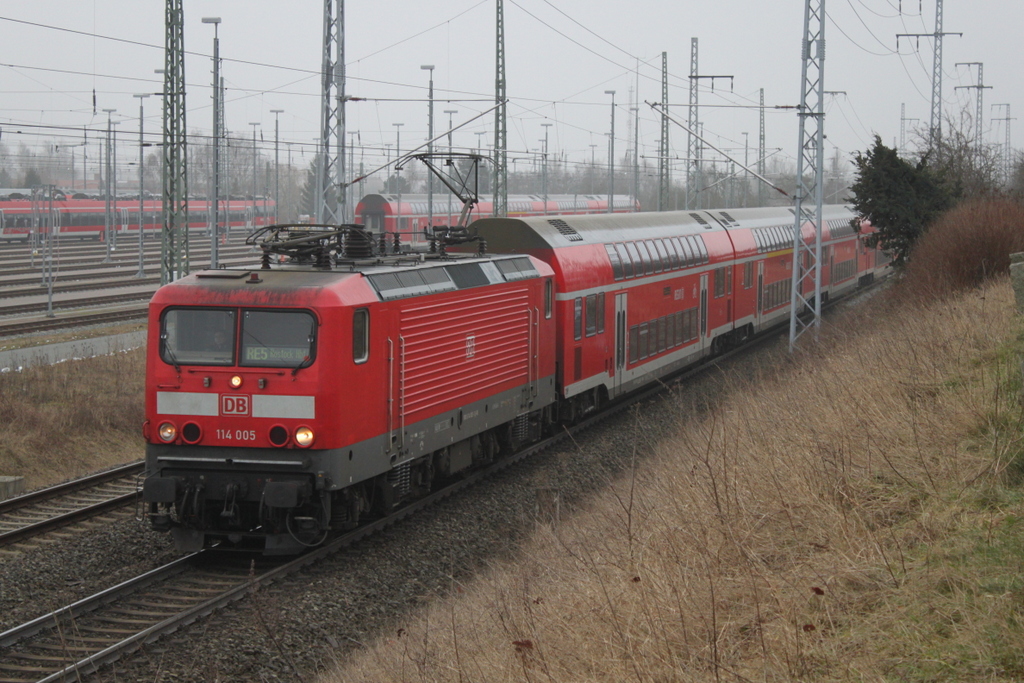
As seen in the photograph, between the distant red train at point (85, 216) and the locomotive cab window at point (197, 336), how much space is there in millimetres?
46969

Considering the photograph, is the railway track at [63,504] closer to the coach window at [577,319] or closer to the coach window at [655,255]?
the coach window at [577,319]

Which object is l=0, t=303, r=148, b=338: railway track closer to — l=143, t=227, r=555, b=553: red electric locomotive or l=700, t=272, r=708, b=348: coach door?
l=700, t=272, r=708, b=348: coach door

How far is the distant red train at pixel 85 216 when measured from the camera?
193 feet

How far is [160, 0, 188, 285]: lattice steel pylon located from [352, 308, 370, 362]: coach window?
9.25 meters

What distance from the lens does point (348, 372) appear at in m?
10.1

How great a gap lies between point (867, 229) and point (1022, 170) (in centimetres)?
1064

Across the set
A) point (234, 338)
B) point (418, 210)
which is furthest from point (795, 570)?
point (418, 210)

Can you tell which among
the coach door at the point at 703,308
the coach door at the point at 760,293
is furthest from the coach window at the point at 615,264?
the coach door at the point at 760,293

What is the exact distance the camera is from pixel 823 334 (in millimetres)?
21797

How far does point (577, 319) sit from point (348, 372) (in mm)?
6706

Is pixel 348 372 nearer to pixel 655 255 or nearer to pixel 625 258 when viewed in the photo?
pixel 625 258

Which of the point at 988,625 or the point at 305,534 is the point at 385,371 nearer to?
the point at 305,534

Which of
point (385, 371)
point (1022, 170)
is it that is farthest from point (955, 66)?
point (385, 371)

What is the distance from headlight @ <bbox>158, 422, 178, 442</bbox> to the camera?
10023 mm
